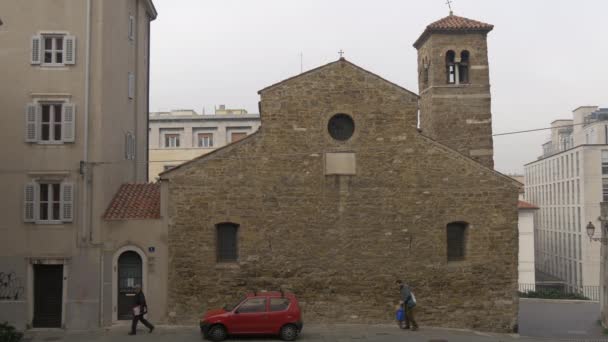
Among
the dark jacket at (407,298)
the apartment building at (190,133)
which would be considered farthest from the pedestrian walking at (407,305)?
the apartment building at (190,133)

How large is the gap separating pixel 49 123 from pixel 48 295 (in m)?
5.76

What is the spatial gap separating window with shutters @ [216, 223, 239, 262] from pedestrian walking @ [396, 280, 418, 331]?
18.7ft

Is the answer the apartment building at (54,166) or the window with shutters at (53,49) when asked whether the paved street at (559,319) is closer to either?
the apartment building at (54,166)

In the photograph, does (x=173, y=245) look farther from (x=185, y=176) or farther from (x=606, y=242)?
(x=606, y=242)

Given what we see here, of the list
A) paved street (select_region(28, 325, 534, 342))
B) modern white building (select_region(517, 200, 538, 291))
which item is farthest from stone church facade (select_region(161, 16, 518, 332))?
modern white building (select_region(517, 200, 538, 291))

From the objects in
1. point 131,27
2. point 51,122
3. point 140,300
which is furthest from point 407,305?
point 131,27

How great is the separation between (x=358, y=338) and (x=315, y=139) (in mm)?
6809

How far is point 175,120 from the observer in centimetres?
5584

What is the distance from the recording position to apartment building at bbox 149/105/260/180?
55.2 meters

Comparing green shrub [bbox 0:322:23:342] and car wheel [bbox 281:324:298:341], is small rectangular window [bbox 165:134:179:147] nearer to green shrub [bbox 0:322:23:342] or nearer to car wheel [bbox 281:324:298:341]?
green shrub [bbox 0:322:23:342]

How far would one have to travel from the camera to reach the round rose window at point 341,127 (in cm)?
2098

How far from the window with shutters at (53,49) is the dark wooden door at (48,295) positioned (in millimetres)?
6918

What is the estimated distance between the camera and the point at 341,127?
2108 cm

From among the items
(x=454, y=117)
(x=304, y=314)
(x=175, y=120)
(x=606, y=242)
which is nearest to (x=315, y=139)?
(x=304, y=314)
